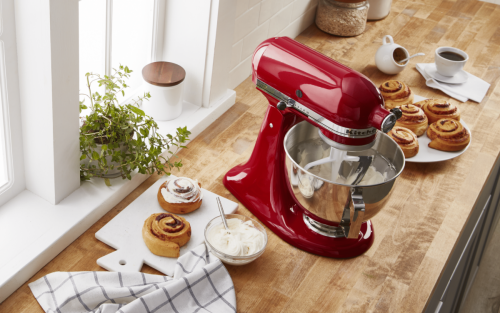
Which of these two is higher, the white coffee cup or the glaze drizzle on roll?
the white coffee cup

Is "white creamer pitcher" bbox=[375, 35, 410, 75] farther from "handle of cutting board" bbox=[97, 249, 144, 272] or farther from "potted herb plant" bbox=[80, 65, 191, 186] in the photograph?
"handle of cutting board" bbox=[97, 249, 144, 272]

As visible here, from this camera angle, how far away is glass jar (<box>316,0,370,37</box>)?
6.79 feet

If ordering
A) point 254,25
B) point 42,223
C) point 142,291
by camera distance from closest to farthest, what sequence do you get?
→ 1. point 142,291
2. point 42,223
3. point 254,25

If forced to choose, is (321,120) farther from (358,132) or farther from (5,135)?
(5,135)

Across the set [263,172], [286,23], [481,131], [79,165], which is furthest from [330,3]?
[79,165]

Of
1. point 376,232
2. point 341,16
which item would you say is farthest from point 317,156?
point 341,16

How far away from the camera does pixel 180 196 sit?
1.18m

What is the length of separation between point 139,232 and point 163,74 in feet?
1.53

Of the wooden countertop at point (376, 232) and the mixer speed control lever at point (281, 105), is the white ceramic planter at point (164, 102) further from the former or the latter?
the mixer speed control lever at point (281, 105)

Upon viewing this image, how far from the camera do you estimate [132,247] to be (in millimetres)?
1106

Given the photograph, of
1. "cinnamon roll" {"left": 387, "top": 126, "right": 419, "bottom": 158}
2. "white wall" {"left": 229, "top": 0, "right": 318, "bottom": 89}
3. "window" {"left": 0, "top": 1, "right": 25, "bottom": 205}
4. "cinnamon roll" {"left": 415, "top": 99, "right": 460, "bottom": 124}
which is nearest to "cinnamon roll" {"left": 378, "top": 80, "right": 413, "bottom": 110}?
"cinnamon roll" {"left": 415, "top": 99, "right": 460, "bottom": 124}

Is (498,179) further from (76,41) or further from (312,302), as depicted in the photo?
(76,41)

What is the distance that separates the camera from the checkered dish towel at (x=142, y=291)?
951mm

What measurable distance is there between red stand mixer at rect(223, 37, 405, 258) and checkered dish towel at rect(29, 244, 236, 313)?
0.23 metres
